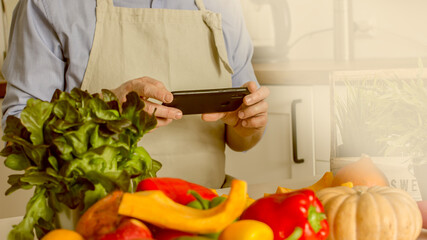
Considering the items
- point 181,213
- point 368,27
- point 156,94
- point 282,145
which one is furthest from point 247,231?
point 368,27

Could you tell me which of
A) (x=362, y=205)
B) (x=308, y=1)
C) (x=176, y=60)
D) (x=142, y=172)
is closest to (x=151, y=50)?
(x=176, y=60)

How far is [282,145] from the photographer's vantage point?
2.09 m

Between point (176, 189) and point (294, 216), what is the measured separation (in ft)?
0.48

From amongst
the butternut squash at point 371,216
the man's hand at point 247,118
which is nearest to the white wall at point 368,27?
the man's hand at point 247,118

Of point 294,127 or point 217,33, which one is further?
point 294,127

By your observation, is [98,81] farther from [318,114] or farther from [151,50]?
[318,114]

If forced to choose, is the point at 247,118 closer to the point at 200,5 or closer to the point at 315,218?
the point at 200,5

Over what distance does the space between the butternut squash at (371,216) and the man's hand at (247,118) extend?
0.60 metres

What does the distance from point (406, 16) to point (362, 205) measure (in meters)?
1.80

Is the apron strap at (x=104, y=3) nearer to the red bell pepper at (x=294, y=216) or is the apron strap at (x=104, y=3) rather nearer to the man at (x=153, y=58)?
the man at (x=153, y=58)

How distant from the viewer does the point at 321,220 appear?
0.59 meters

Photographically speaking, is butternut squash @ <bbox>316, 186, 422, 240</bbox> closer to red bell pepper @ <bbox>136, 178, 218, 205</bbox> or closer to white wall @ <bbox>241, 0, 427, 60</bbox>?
red bell pepper @ <bbox>136, 178, 218, 205</bbox>

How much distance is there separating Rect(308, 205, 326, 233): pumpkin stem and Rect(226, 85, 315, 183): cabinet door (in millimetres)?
1380

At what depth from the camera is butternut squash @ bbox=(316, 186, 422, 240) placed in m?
0.63
